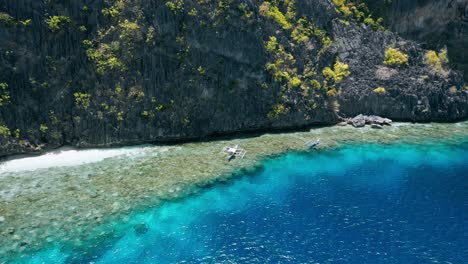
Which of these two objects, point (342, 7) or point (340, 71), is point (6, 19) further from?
point (342, 7)

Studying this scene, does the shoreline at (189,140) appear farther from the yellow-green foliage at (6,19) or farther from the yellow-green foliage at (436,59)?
the yellow-green foliage at (6,19)

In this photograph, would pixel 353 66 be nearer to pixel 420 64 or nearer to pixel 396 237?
pixel 420 64

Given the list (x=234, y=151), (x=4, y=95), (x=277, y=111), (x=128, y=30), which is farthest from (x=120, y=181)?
(x=277, y=111)

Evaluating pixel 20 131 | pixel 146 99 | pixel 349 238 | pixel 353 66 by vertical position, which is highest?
pixel 353 66

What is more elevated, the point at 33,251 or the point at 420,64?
the point at 420,64

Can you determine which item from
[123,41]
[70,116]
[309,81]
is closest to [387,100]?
[309,81]

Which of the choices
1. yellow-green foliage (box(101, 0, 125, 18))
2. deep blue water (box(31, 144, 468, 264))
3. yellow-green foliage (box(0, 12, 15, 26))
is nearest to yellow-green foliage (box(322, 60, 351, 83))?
deep blue water (box(31, 144, 468, 264))

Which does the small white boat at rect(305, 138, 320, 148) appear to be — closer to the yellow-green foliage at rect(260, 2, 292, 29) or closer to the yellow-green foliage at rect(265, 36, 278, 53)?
the yellow-green foliage at rect(265, 36, 278, 53)
